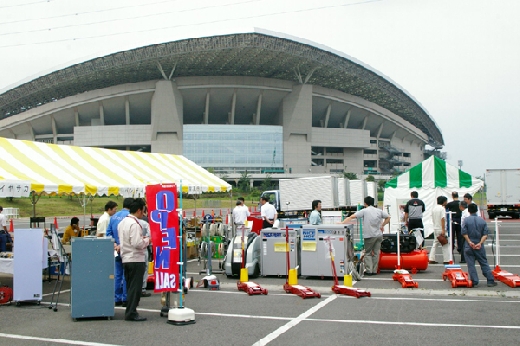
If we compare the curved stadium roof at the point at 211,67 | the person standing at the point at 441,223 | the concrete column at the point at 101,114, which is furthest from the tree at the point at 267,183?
the person standing at the point at 441,223

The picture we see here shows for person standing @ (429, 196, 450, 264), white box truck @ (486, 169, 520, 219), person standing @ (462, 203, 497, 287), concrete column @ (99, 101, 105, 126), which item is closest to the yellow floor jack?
person standing @ (462, 203, 497, 287)

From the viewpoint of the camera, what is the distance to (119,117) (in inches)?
3647

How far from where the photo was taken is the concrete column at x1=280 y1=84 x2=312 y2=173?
281 ft

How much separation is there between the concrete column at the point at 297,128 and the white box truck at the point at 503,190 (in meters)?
52.3

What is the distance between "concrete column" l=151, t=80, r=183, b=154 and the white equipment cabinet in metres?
72.3

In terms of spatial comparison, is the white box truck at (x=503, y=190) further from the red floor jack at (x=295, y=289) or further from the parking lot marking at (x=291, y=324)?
the parking lot marking at (x=291, y=324)

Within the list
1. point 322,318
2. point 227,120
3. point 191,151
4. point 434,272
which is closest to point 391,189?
point 434,272

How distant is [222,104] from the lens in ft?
293

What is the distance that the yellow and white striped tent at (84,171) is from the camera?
38.3ft

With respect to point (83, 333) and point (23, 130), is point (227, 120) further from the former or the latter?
point (83, 333)

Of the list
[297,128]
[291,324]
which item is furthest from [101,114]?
[291,324]

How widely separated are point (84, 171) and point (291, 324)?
8585 millimetres

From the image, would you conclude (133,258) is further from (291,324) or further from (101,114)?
(101,114)

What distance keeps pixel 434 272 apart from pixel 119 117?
279 feet
